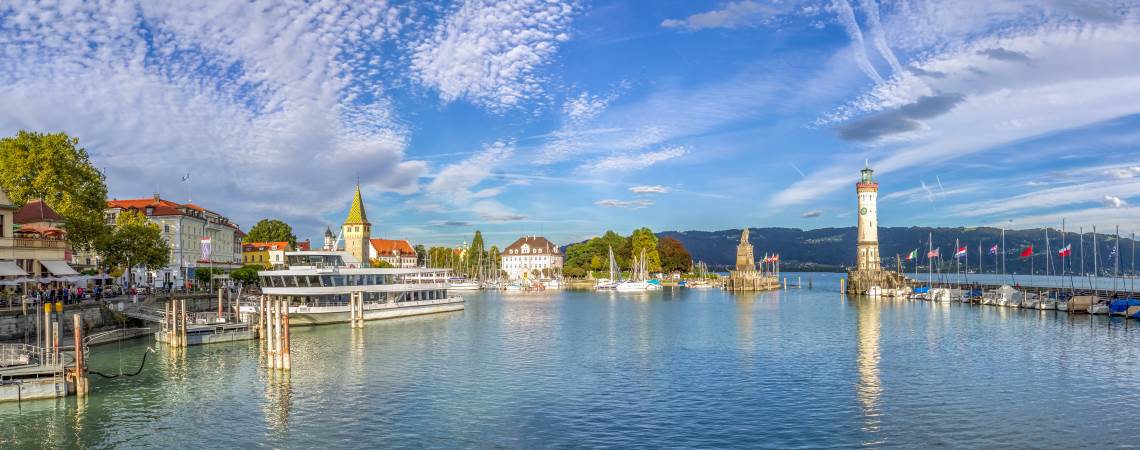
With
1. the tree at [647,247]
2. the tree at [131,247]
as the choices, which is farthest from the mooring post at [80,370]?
the tree at [647,247]

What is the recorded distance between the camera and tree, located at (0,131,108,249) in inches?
2218

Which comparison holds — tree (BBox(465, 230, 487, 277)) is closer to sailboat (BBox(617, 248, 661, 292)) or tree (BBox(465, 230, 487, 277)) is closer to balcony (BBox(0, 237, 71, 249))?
sailboat (BBox(617, 248, 661, 292))

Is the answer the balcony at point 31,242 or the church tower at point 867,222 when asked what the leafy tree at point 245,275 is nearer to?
the balcony at point 31,242

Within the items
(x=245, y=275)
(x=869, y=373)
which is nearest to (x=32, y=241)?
(x=245, y=275)

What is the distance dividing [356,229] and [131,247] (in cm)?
7140

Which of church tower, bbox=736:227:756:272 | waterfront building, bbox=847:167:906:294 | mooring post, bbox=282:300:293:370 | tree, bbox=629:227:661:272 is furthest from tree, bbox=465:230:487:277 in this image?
mooring post, bbox=282:300:293:370

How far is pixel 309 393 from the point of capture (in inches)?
1400

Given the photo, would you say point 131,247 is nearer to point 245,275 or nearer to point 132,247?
point 132,247

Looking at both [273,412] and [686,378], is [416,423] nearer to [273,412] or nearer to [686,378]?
[273,412]

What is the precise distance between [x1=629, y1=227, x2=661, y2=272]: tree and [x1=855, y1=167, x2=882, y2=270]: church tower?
56.1 meters

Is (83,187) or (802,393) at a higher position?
(83,187)

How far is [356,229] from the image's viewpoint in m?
135

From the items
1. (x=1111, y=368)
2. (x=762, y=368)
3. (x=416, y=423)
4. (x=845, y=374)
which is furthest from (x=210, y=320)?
(x=1111, y=368)

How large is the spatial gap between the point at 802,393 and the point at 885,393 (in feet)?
13.3
